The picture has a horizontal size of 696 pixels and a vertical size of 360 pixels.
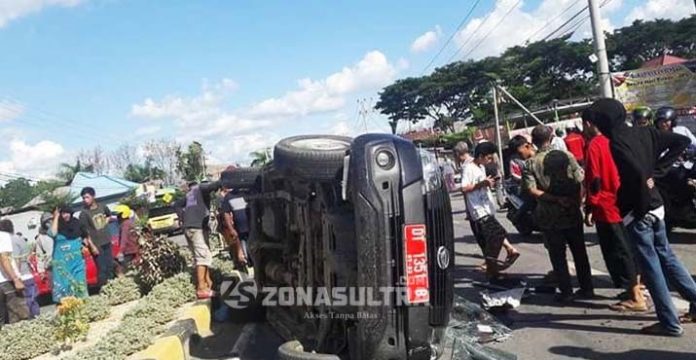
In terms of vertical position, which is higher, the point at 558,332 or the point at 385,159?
the point at 385,159

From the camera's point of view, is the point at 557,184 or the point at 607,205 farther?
the point at 557,184

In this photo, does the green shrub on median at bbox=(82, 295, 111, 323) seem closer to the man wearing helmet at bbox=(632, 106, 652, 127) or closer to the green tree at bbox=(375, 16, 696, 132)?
the man wearing helmet at bbox=(632, 106, 652, 127)

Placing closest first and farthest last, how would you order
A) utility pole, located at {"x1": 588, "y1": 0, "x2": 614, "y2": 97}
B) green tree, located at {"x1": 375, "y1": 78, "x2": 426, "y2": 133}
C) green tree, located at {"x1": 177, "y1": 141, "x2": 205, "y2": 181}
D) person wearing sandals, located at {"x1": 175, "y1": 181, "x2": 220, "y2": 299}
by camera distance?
person wearing sandals, located at {"x1": 175, "y1": 181, "x2": 220, "y2": 299} < utility pole, located at {"x1": 588, "y1": 0, "x2": 614, "y2": 97} < green tree, located at {"x1": 177, "y1": 141, "x2": 205, "y2": 181} < green tree, located at {"x1": 375, "y1": 78, "x2": 426, "y2": 133}

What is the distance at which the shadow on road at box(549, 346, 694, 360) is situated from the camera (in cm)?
388

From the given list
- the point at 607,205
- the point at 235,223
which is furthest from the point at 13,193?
the point at 607,205

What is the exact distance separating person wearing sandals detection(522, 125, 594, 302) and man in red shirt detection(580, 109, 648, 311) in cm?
19

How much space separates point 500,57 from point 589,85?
324 inches

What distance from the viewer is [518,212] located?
9.45 m

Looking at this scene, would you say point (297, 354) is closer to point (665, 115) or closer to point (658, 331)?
point (658, 331)

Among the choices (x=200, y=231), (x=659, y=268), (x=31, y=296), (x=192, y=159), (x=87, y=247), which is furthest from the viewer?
(x=192, y=159)

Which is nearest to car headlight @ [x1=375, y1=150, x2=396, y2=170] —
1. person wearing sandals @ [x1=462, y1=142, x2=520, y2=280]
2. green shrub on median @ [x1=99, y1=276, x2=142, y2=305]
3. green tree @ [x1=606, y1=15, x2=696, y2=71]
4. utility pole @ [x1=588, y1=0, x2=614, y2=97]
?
person wearing sandals @ [x1=462, y1=142, x2=520, y2=280]

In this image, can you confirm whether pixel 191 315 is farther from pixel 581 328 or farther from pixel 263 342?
pixel 581 328

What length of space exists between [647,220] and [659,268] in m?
0.34

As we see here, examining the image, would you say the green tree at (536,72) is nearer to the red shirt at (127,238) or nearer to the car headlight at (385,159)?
the red shirt at (127,238)
